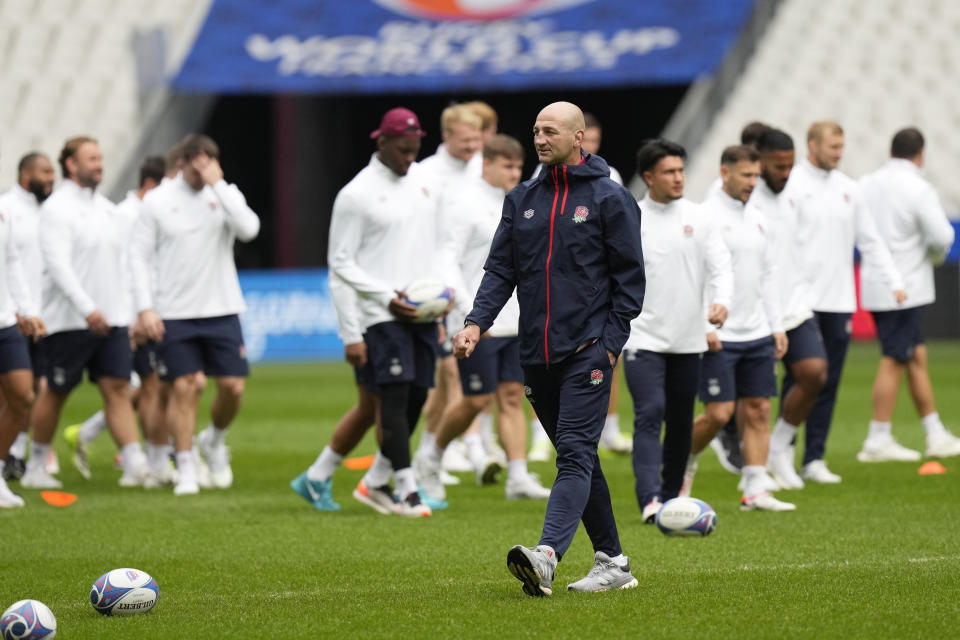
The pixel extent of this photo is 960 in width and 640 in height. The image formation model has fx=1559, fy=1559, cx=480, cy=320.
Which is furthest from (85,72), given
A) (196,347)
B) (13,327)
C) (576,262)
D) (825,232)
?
(576,262)

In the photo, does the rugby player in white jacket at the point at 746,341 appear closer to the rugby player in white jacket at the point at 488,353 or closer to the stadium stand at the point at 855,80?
the rugby player in white jacket at the point at 488,353

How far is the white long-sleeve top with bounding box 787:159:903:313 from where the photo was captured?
1118 centimetres

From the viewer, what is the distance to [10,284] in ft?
33.6

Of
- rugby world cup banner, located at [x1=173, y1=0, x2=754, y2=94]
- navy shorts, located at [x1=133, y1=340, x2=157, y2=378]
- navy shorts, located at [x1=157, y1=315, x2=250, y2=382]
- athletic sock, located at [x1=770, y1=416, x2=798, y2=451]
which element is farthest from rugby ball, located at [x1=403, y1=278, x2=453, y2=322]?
rugby world cup banner, located at [x1=173, y1=0, x2=754, y2=94]

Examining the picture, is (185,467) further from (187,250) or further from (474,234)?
(474,234)

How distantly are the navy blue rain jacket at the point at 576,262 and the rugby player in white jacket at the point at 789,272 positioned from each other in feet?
12.3

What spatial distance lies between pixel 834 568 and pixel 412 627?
2.28 metres

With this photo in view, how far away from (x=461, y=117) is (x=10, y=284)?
12.1ft

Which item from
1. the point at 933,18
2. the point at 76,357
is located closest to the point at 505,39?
the point at 933,18

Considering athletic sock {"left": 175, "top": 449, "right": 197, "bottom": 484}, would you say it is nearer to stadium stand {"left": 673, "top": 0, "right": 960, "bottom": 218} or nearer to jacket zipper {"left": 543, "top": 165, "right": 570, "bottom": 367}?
jacket zipper {"left": 543, "top": 165, "right": 570, "bottom": 367}

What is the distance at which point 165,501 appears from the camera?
35.2 feet

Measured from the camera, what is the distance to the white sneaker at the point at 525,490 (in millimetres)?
10453

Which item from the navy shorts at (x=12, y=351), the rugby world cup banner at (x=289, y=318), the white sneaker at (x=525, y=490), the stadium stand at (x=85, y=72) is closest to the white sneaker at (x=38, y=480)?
the navy shorts at (x=12, y=351)

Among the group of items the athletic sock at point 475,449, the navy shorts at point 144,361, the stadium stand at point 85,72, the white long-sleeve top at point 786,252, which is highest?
the stadium stand at point 85,72
